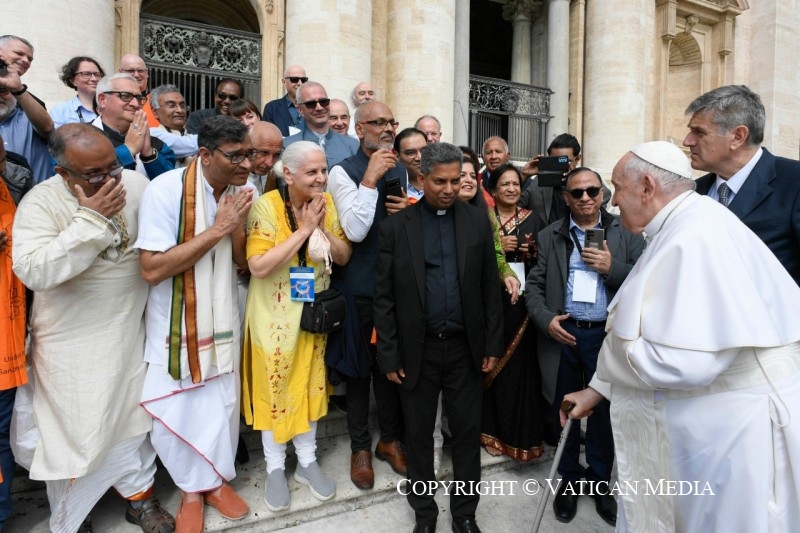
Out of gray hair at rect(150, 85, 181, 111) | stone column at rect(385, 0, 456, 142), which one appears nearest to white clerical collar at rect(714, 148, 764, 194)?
gray hair at rect(150, 85, 181, 111)

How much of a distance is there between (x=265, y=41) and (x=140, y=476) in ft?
26.1

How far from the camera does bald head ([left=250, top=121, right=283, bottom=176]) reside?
3404 millimetres

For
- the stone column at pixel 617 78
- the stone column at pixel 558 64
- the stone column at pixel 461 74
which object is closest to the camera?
the stone column at pixel 461 74

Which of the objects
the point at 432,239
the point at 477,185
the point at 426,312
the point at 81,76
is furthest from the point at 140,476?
the point at 81,76

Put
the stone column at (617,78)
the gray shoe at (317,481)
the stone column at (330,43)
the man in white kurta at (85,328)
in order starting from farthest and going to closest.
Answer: the stone column at (617,78) → the stone column at (330,43) → the gray shoe at (317,481) → the man in white kurta at (85,328)

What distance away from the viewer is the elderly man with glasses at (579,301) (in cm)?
318

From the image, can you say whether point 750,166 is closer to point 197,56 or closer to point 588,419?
point 588,419

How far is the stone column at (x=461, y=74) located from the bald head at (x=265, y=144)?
699 cm

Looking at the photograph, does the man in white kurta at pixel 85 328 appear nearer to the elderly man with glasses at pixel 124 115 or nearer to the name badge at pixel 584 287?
the elderly man with glasses at pixel 124 115

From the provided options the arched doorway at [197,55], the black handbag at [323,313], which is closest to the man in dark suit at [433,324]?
the black handbag at [323,313]

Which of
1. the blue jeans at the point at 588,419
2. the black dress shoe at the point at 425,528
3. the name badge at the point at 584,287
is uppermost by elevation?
the name badge at the point at 584,287

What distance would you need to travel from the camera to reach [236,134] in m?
2.61

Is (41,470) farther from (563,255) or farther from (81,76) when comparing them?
(563,255)

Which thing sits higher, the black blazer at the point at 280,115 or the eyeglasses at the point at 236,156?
the black blazer at the point at 280,115
